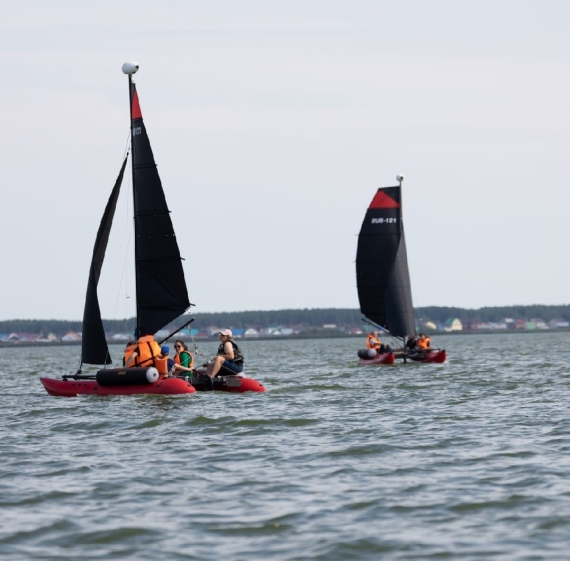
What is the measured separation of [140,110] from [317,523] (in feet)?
62.3

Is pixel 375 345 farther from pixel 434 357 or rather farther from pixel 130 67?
pixel 130 67

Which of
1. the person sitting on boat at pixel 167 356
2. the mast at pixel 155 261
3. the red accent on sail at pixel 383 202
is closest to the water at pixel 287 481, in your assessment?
the person sitting on boat at pixel 167 356

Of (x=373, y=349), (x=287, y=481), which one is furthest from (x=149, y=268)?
(x=373, y=349)

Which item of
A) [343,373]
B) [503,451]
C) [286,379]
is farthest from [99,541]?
[343,373]

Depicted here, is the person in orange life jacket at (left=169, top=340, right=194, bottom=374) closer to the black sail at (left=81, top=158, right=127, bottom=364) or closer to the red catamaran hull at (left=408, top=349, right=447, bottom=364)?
the black sail at (left=81, top=158, right=127, bottom=364)

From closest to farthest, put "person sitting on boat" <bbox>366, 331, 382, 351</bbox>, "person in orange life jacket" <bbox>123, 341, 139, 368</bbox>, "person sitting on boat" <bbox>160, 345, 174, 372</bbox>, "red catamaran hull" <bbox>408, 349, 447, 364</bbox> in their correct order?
"person in orange life jacket" <bbox>123, 341, 139, 368</bbox>, "person sitting on boat" <bbox>160, 345, 174, 372</bbox>, "red catamaran hull" <bbox>408, 349, 447, 364</bbox>, "person sitting on boat" <bbox>366, 331, 382, 351</bbox>

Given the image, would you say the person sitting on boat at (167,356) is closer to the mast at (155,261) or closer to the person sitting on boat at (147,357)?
the person sitting on boat at (147,357)

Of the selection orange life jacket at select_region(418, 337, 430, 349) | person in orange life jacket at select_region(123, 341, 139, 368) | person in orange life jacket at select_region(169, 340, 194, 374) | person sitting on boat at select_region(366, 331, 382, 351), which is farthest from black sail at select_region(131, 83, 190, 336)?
orange life jacket at select_region(418, 337, 430, 349)

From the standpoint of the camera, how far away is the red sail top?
49.3 meters

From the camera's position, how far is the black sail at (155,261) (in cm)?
2747

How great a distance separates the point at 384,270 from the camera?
160ft

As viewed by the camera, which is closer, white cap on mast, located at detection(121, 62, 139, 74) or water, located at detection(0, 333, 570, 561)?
water, located at detection(0, 333, 570, 561)

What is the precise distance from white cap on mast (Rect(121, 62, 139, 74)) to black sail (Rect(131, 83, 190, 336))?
2.56 metres

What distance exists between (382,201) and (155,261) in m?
23.5
